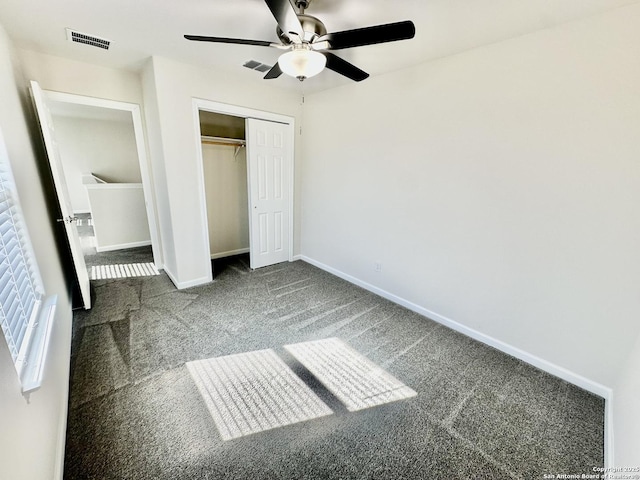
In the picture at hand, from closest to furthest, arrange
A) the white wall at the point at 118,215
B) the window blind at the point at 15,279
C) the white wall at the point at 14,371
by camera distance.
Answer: the white wall at the point at 14,371 → the window blind at the point at 15,279 → the white wall at the point at 118,215

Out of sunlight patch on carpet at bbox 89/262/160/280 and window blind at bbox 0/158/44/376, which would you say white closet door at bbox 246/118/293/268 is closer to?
sunlight patch on carpet at bbox 89/262/160/280

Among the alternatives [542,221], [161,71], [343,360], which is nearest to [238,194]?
[161,71]

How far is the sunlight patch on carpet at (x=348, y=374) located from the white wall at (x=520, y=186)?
1050 mm

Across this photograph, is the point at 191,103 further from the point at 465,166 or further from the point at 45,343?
the point at 465,166

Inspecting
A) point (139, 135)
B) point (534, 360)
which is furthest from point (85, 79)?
point (534, 360)

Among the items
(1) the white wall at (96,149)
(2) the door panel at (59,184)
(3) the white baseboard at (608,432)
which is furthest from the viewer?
(1) the white wall at (96,149)

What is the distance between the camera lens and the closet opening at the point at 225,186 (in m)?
3.85

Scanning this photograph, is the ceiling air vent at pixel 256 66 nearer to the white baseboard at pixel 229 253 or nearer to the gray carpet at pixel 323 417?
A: the gray carpet at pixel 323 417

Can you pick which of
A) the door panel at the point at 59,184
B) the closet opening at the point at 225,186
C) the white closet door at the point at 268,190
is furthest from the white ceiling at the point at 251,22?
the closet opening at the point at 225,186

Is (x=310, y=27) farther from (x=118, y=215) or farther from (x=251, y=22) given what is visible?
(x=118, y=215)

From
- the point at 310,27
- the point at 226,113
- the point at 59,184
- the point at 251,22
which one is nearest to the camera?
the point at 310,27

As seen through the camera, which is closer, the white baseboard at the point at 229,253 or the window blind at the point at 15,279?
the window blind at the point at 15,279

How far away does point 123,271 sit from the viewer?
11.7 ft

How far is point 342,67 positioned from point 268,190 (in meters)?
2.05
